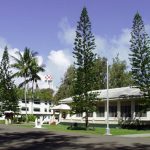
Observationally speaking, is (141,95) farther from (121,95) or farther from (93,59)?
(93,59)

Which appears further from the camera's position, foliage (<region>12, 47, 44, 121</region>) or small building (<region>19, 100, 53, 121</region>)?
small building (<region>19, 100, 53, 121</region>)

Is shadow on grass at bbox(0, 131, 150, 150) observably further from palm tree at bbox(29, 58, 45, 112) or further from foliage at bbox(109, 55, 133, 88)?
foliage at bbox(109, 55, 133, 88)

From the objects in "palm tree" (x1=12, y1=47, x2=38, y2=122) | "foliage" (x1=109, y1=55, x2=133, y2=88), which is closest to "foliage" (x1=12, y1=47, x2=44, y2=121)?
"palm tree" (x1=12, y1=47, x2=38, y2=122)

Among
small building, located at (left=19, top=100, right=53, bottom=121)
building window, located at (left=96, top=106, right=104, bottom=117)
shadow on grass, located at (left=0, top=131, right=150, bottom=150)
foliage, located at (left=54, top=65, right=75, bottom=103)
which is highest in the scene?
foliage, located at (left=54, top=65, right=75, bottom=103)

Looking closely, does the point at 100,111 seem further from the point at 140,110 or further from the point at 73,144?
the point at 73,144

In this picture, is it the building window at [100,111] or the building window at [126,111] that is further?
the building window at [100,111]

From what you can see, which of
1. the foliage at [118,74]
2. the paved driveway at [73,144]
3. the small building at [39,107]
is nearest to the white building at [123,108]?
the paved driveway at [73,144]

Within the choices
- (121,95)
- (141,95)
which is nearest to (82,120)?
(121,95)

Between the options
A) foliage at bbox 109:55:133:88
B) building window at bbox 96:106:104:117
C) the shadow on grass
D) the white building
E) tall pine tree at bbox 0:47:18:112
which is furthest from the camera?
foliage at bbox 109:55:133:88

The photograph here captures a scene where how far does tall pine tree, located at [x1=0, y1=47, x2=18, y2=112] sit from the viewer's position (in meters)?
66.9

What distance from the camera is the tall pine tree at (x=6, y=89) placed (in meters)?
66.9

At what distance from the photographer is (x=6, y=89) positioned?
2719 inches

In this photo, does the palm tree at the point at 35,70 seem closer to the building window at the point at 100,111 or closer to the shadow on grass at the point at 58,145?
the building window at the point at 100,111

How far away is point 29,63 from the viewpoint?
2788 inches
